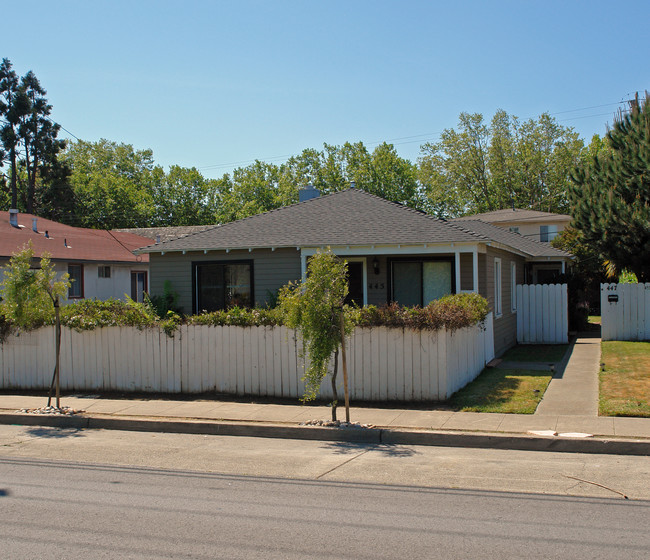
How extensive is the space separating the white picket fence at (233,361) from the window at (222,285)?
503 centimetres

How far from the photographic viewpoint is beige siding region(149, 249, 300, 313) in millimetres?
17703

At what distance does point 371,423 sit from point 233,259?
913 centimetres

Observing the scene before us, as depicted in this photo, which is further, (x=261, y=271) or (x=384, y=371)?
(x=261, y=271)

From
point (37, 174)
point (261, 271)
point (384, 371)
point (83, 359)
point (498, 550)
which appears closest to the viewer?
point (498, 550)

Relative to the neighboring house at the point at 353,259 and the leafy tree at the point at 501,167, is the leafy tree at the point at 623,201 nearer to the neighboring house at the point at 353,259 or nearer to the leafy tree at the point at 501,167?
the neighboring house at the point at 353,259

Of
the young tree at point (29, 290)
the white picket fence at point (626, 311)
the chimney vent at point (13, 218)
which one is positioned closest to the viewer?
the young tree at point (29, 290)

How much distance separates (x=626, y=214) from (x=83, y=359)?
57.9ft

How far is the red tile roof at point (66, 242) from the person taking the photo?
26484 millimetres

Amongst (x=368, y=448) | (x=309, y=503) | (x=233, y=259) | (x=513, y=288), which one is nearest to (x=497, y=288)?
(x=513, y=288)

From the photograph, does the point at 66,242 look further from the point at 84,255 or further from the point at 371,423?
the point at 371,423

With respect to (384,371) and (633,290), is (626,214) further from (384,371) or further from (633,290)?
(384,371)

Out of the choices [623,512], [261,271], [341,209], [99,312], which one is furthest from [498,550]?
[341,209]

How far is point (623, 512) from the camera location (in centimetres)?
607

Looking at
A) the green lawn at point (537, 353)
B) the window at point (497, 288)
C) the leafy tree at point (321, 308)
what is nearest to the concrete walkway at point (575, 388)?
the green lawn at point (537, 353)
